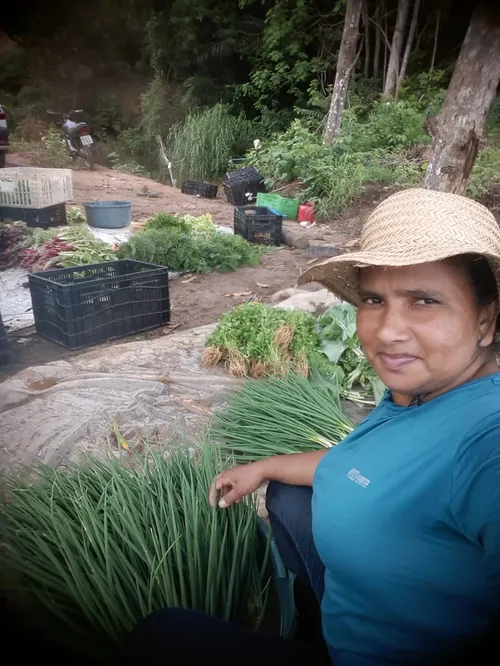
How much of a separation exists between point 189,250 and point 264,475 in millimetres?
4410

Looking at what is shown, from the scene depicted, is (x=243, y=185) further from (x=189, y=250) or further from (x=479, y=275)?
(x=479, y=275)

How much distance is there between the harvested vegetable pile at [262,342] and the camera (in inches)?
108

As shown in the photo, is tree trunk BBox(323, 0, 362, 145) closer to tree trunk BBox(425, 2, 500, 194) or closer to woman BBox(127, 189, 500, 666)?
tree trunk BBox(425, 2, 500, 194)

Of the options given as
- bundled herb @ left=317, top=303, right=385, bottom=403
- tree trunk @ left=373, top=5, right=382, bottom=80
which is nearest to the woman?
tree trunk @ left=373, top=5, right=382, bottom=80

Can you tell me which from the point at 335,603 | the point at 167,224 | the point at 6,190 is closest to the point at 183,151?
the point at 167,224

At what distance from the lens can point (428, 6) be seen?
4.45 ft

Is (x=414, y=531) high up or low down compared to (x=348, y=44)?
down

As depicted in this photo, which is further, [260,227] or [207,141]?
[260,227]

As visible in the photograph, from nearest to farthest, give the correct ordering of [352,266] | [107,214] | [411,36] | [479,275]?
[479,275], [352,266], [411,36], [107,214]

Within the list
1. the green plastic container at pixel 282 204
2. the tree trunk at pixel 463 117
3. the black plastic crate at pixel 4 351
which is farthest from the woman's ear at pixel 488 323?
the green plastic container at pixel 282 204

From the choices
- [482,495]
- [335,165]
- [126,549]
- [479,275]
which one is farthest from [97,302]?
[335,165]

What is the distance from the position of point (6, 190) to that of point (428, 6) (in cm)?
Answer: 440

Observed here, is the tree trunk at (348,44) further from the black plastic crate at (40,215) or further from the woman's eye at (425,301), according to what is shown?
the black plastic crate at (40,215)

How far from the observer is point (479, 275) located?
2.93 feet
